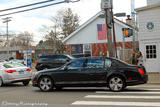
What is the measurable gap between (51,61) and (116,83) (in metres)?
11.0

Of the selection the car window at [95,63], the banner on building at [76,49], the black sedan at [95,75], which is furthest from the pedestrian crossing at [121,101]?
the banner on building at [76,49]

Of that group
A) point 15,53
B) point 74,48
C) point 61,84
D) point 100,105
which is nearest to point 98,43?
point 74,48

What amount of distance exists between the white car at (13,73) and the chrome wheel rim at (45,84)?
2.54 meters

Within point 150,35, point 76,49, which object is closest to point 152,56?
point 150,35

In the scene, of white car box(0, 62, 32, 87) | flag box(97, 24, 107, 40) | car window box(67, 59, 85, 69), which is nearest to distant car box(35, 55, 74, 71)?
white car box(0, 62, 32, 87)

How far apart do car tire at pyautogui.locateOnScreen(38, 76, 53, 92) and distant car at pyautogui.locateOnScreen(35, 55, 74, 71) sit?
357 inches

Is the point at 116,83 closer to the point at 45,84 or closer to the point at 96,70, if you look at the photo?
the point at 96,70

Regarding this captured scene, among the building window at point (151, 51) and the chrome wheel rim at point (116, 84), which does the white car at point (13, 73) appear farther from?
the building window at point (151, 51)

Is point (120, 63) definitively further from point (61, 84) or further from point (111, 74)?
point (61, 84)

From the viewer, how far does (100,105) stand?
789 cm

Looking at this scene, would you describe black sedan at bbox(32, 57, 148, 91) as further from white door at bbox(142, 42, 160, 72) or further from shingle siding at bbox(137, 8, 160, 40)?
shingle siding at bbox(137, 8, 160, 40)

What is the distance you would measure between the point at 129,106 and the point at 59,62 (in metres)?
13.3

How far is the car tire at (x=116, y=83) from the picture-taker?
34.2 feet

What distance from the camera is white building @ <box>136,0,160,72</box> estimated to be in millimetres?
17453
